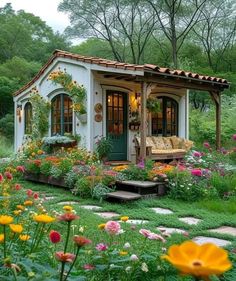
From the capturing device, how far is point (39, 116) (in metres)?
11.8

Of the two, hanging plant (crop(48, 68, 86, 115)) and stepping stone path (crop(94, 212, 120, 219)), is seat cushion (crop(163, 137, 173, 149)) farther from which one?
stepping stone path (crop(94, 212, 120, 219))

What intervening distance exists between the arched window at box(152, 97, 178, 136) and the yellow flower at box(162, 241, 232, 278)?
1144 cm

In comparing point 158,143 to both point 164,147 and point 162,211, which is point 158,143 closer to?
point 164,147

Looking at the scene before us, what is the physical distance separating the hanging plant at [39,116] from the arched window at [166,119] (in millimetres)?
3228

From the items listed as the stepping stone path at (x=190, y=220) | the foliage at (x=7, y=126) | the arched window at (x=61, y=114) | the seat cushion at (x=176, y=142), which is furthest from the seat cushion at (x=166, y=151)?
the foliage at (x=7, y=126)

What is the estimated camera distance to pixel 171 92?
12719mm

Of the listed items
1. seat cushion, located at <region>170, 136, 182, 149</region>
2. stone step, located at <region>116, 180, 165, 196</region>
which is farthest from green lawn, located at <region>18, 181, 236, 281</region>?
seat cushion, located at <region>170, 136, 182, 149</region>

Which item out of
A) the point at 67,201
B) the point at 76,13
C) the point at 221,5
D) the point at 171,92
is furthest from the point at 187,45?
the point at 67,201

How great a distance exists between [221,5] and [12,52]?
15105mm

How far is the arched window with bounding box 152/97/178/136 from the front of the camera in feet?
40.7

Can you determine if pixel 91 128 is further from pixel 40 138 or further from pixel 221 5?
pixel 221 5

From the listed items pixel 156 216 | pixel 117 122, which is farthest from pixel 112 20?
pixel 156 216

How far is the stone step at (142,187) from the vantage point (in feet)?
22.9

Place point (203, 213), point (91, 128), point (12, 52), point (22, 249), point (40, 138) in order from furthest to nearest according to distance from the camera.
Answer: point (12, 52) < point (40, 138) < point (91, 128) < point (203, 213) < point (22, 249)
